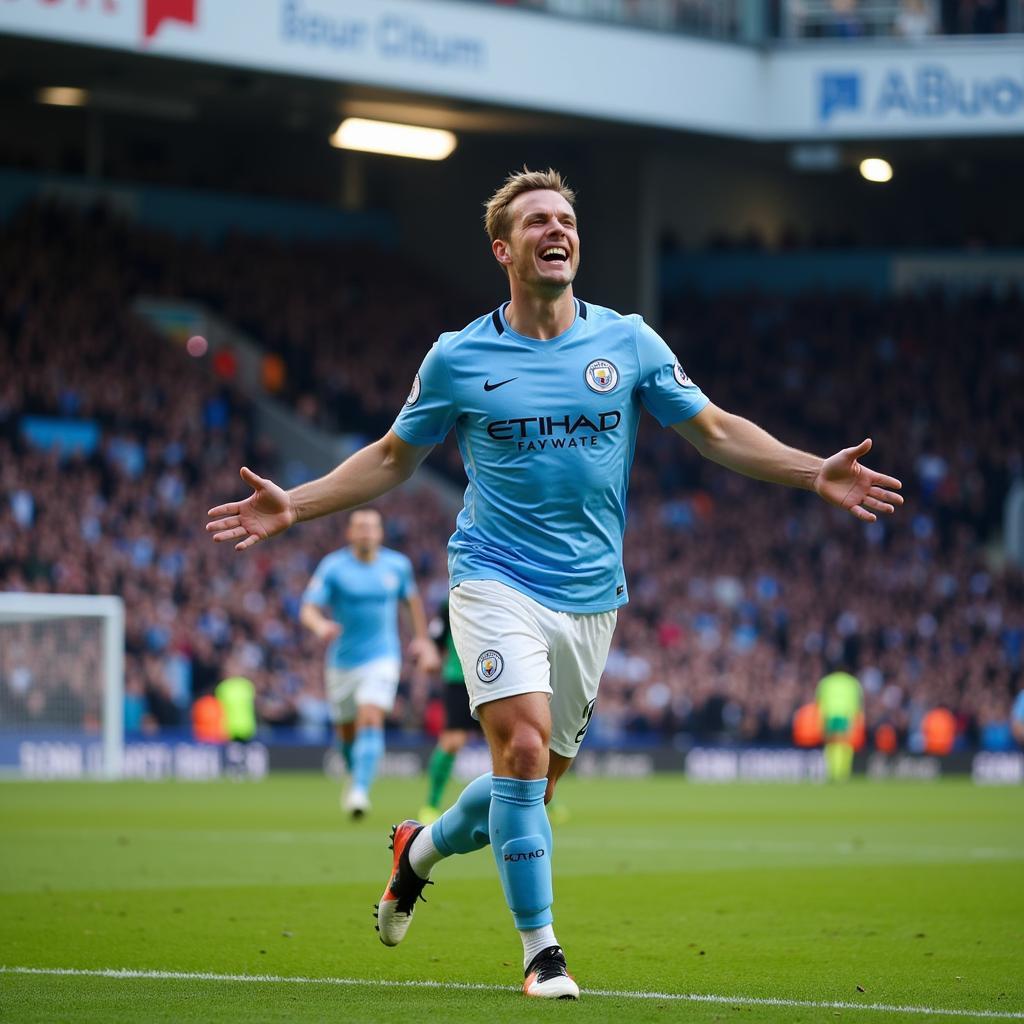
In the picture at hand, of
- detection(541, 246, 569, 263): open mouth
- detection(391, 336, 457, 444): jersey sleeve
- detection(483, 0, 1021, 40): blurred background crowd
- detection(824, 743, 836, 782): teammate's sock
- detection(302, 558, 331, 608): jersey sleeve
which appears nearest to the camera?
detection(541, 246, 569, 263): open mouth

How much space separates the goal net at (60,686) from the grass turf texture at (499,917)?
613 centimetres

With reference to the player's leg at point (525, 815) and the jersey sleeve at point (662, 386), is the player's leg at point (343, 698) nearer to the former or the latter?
the jersey sleeve at point (662, 386)

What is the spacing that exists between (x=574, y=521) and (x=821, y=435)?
1305 inches

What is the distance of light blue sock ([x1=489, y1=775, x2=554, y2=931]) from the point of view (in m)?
6.65

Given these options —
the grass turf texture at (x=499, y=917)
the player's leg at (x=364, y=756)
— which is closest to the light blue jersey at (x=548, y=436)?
the grass turf texture at (x=499, y=917)

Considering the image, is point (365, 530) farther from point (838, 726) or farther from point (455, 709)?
point (838, 726)

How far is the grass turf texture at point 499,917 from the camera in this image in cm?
656

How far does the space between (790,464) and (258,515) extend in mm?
1831

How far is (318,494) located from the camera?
7.14 m

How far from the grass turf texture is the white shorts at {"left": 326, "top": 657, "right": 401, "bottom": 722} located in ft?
3.19

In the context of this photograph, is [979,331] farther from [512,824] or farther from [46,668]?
[512,824]

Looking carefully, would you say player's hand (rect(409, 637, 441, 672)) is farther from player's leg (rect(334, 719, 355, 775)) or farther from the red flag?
the red flag

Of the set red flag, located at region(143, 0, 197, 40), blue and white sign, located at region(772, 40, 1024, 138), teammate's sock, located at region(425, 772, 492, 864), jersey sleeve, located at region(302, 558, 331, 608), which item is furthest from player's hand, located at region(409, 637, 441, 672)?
blue and white sign, located at region(772, 40, 1024, 138)

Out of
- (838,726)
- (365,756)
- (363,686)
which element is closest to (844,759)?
(838,726)
